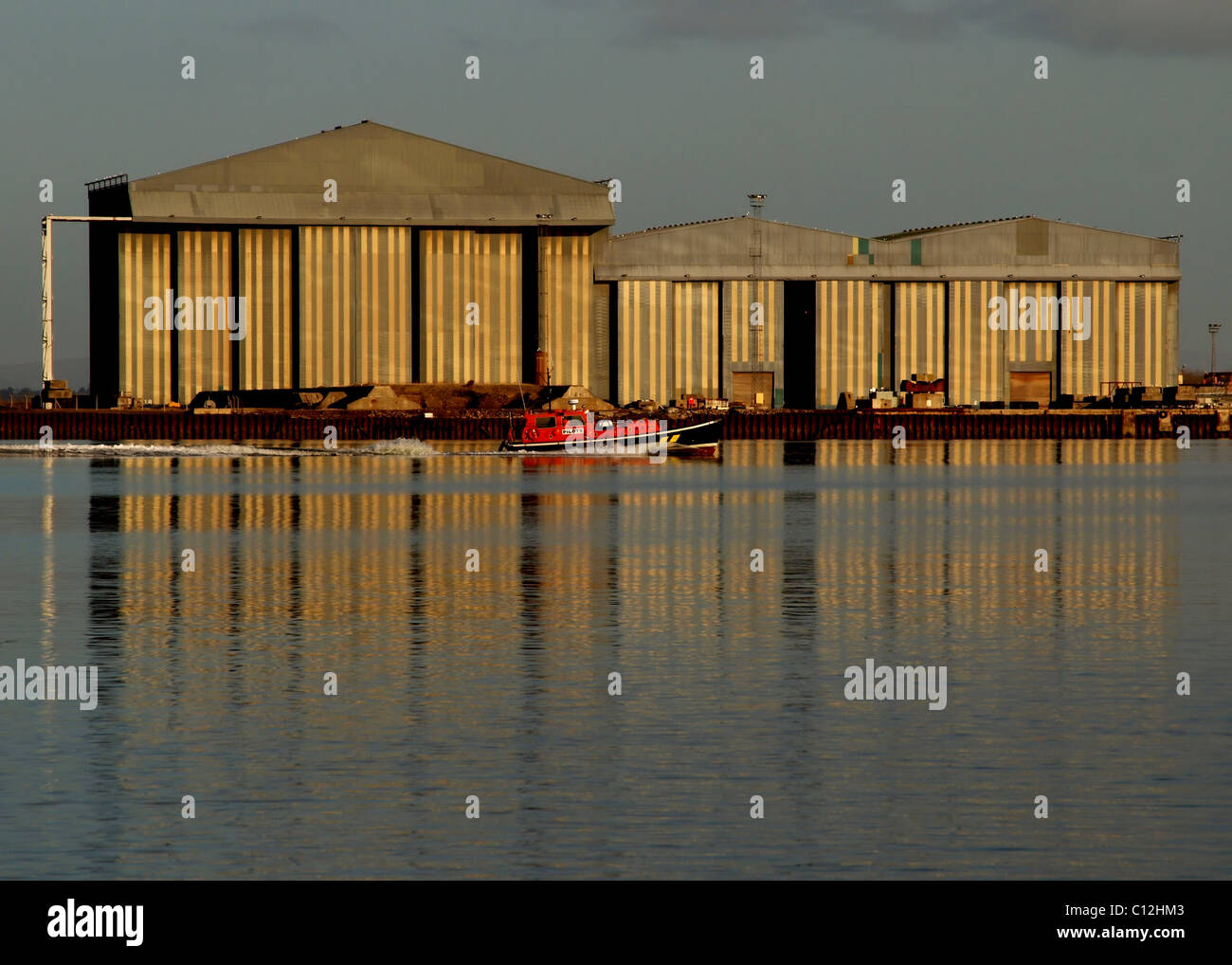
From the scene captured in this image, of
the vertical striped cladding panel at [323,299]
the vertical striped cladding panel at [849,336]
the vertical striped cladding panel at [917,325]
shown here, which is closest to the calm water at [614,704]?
the vertical striped cladding panel at [323,299]

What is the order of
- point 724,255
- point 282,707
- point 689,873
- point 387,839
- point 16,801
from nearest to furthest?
1. point 689,873
2. point 387,839
3. point 16,801
4. point 282,707
5. point 724,255

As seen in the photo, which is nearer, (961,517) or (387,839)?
(387,839)

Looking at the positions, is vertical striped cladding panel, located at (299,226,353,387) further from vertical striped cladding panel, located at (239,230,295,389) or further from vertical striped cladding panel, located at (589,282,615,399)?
vertical striped cladding panel, located at (589,282,615,399)

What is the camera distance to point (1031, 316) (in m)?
123

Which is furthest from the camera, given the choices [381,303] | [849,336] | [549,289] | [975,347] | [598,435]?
[975,347]

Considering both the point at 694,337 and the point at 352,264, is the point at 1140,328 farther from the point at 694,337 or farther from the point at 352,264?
the point at 352,264

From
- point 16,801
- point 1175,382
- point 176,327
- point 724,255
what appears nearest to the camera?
point 16,801

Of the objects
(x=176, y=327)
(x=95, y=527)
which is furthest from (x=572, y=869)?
(x=176, y=327)

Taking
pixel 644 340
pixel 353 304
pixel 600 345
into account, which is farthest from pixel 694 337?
pixel 353 304

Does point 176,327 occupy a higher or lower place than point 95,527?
higher

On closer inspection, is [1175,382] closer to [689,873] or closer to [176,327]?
[176,327]

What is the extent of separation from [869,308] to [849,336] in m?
2.26

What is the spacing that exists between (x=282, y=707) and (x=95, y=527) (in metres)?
34.9

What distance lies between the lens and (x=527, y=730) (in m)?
20.2
